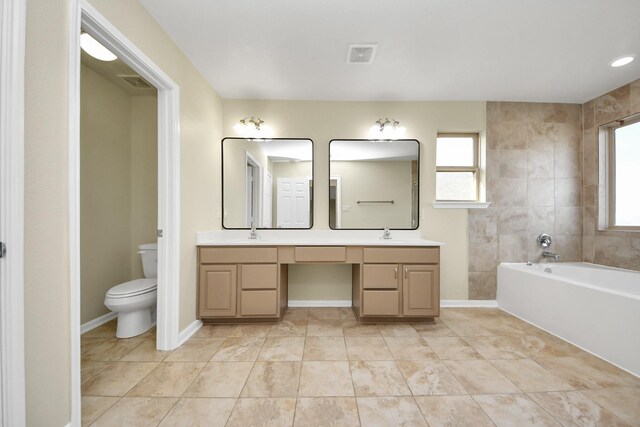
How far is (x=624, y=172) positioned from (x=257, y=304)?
3.90 m

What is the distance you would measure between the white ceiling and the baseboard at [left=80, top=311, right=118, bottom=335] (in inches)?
97.3

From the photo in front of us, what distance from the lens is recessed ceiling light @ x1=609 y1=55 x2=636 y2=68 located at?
2066 mm

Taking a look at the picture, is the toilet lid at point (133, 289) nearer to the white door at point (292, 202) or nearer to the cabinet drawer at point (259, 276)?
the cabinet drawer at point (259, 276)

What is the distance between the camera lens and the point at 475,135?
298 cm

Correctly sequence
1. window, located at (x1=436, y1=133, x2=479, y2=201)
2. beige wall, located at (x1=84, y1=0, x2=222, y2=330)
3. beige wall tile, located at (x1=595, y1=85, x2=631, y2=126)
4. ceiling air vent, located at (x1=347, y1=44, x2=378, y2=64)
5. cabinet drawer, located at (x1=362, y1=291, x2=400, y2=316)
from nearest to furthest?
1. beige wall, located at (x1=84, y1=0, x2=222, y2=330)
2. ceiling air vent, located at (x1=347, y1=44, x2=378, y2=64)
3. cabinet drawer, located at (x1=362, y1=291, x2=400, y2=316)
4. beige wall tile, located at (x1=595, y1=85, x2=631, y2=126)
5. window, located at (x1=436, y1=133, x2=479, y2=201)

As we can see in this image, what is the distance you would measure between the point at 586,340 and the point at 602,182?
181 centimetres

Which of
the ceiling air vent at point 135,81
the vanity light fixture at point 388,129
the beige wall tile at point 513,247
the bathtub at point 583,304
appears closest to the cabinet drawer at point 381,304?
the bathtub at point 583,304

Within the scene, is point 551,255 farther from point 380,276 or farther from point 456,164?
point 380,276

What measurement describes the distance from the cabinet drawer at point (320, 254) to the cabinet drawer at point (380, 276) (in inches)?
9.9

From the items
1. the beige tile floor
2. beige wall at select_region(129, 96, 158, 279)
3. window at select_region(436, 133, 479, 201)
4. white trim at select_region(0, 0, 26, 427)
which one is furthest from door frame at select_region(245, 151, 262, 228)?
window at select_region(436, 133, 479, 201)

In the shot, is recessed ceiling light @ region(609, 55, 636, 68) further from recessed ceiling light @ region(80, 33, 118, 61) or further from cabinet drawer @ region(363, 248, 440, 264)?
recessed ceiling light @ region(80, 33, 118, 61)

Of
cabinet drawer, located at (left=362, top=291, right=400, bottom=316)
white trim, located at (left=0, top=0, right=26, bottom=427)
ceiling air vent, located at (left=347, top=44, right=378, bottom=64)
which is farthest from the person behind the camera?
cabinet drawer, located at (left=362, top=291, right=400, bottom=316)

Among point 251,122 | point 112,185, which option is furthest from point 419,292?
point 112,185

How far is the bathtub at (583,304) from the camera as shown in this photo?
66.7 inches
